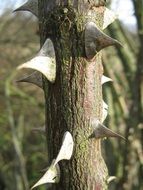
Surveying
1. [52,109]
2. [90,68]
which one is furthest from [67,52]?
[52,109]

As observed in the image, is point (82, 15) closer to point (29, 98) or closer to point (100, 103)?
point (100, 103)

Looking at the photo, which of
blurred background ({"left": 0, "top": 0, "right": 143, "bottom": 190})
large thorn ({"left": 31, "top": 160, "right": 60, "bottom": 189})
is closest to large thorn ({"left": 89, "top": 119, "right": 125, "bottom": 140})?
large thorn ({"left": 31, "top": 160, "right": 60, "bottom": 189})

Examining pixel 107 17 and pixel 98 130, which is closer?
pixel 98 130

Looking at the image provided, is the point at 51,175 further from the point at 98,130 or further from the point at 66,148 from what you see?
the point at 98,130

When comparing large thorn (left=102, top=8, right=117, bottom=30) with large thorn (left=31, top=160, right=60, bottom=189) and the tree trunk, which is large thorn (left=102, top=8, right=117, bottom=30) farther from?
large thorn (left=31, top=160, right=60, bottom=189)

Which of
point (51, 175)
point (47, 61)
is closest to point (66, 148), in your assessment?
point (51, 175)

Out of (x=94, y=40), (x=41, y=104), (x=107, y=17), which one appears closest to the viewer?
(x=94, y=40)
